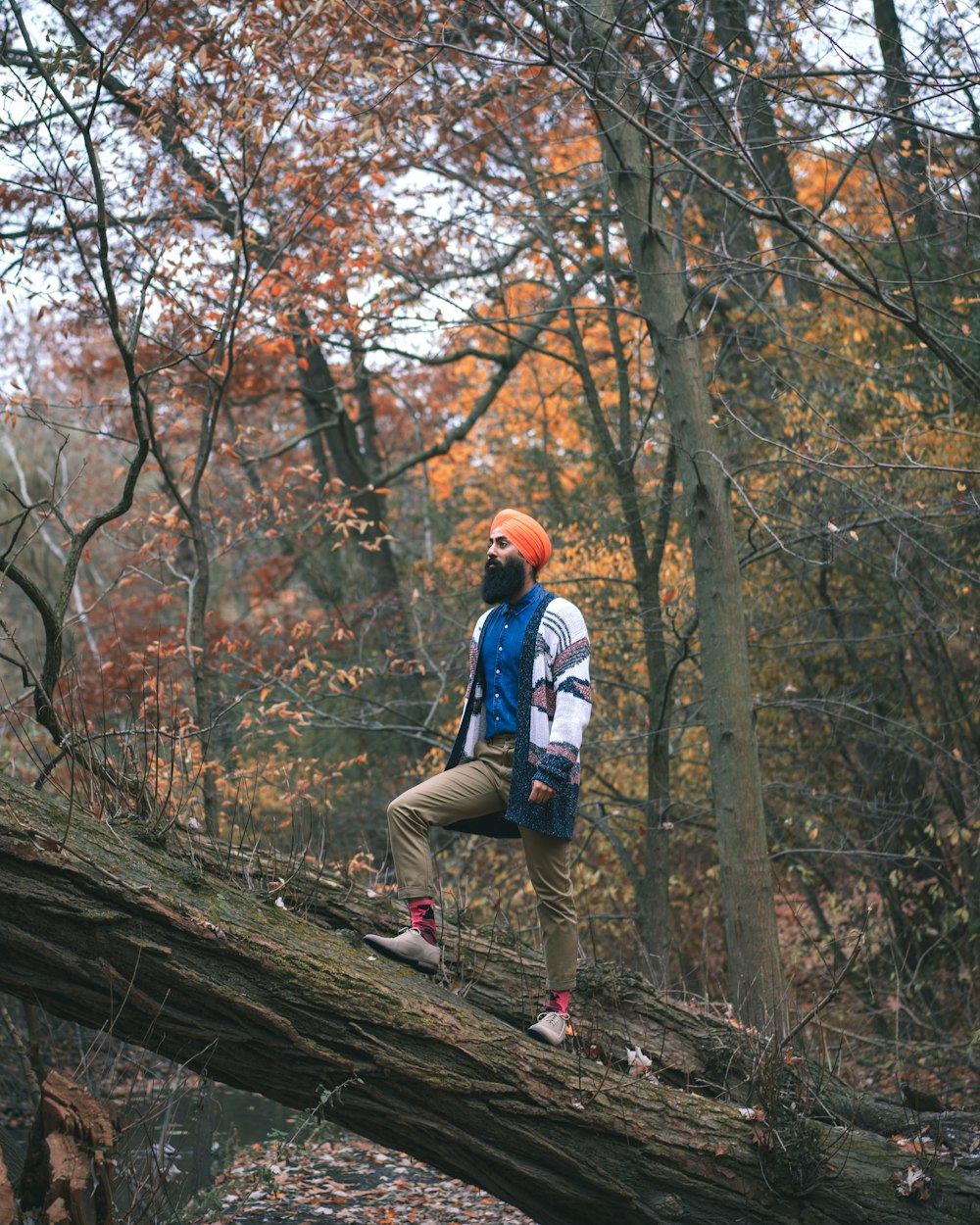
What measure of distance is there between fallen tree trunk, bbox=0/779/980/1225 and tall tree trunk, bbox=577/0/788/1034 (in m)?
2.35

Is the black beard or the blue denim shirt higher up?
the black beard

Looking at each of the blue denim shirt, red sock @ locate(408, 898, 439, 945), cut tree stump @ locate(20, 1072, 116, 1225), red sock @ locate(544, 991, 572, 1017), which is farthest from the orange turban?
cut tree stump @ locate(20, 1072, 116, 1225)

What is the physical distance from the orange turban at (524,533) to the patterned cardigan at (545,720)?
0.19 m

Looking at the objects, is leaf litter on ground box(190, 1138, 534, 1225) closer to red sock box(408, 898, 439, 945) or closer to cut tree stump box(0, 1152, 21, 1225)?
red sock box(408, 898, 439, 945)

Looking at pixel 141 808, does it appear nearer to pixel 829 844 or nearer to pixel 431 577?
pixel 829 844

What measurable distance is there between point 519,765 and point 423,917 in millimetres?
772

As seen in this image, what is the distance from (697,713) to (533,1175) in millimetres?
6346

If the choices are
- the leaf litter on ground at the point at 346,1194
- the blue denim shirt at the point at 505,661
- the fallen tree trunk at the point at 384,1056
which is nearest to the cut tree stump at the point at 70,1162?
the fallen tree trunk at the point at 384,1056

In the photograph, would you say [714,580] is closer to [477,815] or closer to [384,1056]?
[477,815]

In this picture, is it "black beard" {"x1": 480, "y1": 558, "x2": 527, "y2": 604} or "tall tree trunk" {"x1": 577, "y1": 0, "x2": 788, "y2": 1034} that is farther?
"tall tree trunk" {"x1": 577, "y1": 0, "x2": 788, "y2": 1034}

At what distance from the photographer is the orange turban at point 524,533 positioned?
17.2ft

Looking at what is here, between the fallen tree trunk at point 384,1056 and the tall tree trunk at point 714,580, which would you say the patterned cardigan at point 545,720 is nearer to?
the fallen tree trunk at point 384,1056

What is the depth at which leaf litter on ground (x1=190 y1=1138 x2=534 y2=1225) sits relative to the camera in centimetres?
681

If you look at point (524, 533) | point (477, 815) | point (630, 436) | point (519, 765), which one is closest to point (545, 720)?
point (519, 765)
